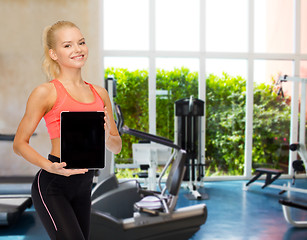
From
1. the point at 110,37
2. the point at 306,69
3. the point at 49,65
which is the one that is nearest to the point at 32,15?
the point at 110,37

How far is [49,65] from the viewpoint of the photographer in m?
0.92

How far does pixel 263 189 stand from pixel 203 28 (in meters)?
3.21

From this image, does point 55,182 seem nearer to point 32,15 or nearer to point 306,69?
point 32,15

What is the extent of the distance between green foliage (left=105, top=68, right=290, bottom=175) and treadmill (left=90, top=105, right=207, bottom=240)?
2.80m

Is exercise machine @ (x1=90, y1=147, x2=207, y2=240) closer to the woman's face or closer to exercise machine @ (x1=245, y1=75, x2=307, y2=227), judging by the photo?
exercise machine @ (x1=245, y1=75, x2=307, y2=227)

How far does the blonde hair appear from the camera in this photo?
0.87 meters

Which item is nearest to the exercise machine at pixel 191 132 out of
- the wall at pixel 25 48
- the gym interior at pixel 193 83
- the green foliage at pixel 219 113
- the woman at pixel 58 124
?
the gym interior at pixel 193 83

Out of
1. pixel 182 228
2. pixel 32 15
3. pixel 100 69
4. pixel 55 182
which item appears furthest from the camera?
pixel 100 69

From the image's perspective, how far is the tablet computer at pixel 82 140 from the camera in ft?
2.63

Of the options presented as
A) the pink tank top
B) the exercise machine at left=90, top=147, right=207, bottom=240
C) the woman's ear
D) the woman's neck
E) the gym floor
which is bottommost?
the gym floor

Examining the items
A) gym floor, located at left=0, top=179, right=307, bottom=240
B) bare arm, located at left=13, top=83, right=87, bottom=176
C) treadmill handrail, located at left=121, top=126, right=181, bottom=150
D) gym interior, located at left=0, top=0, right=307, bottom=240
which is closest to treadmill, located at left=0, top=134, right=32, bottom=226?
gym floor, located at left=0, top=179, right=307, bottom=240

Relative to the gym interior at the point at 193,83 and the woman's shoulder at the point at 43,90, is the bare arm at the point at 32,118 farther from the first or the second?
the gym interior at the point at 193,83

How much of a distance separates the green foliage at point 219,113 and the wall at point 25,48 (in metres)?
0.98

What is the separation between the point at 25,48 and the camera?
509 centimetres
